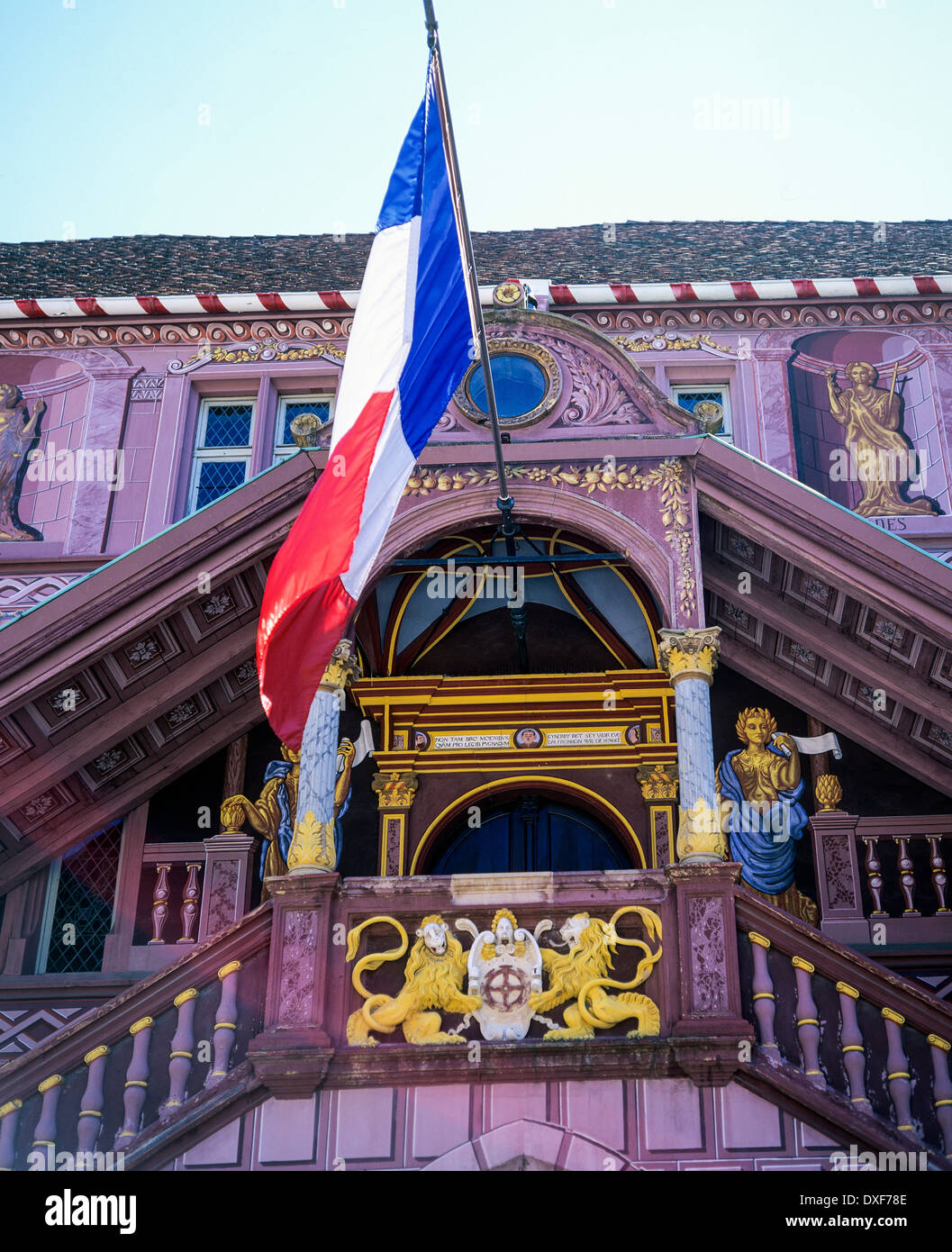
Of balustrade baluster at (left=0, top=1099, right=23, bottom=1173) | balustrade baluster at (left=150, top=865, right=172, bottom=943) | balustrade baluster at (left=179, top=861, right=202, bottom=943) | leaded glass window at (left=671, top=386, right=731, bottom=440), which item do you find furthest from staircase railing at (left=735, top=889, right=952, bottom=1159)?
leaded glass window at (left=671, top=386, right=731, bottom=440)

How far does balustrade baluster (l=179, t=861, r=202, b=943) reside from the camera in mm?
13477

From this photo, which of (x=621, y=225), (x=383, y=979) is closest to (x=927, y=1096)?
(x=383, y=979)

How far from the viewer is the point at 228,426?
15.8 meters

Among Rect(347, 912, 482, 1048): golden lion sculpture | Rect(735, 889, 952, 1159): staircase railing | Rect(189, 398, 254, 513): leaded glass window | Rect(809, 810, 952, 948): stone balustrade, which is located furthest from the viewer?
Rect(189, 398, 254, 513): leaded glass window

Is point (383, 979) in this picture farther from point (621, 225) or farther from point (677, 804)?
point (621, 225)

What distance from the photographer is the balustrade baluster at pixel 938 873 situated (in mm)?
12992

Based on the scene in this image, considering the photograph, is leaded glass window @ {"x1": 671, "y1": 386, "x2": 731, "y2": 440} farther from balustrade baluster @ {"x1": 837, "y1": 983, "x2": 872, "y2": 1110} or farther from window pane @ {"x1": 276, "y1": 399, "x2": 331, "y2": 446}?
balustrade baluster @ {"x1": 837, "y1": 983, "x2": 872, "y2": 1110}

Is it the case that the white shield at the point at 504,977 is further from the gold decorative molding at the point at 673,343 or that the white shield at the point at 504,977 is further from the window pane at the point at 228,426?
the gold decorative molding at the point at 673,343

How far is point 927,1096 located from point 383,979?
11.2ft

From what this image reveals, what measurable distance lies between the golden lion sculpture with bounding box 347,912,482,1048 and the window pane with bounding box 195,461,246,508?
19.8 ft

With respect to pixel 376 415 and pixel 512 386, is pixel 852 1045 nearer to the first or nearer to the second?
pixel 376 415

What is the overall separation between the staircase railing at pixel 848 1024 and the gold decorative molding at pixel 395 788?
4080 millimetres

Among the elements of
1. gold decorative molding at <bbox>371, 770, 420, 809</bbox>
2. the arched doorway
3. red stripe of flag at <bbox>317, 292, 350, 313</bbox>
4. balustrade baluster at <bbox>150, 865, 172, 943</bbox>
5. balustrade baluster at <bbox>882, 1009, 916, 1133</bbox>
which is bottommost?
balustrade baluster at <bbox>882, 1009, 916, 1133</bbox>

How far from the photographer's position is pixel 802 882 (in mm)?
13320
